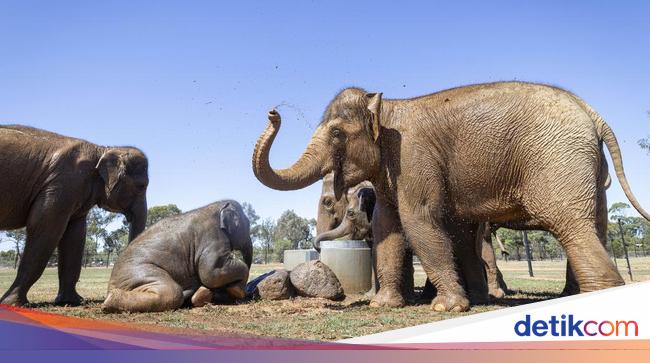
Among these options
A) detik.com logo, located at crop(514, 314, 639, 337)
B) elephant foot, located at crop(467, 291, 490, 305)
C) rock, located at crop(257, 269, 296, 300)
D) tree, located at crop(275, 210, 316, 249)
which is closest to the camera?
detik.com logo, located at crop(514, 314, 639, 337)

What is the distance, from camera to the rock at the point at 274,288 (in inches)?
371

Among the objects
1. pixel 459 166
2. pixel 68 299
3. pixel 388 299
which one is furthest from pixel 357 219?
pixel 68 299

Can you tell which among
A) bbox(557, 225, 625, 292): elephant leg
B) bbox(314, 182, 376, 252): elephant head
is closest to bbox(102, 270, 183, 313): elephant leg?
bbox(314, 182, 376, 252): elephant head

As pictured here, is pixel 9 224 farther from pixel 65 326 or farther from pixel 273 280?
pixel 65 326

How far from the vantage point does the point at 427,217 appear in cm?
728

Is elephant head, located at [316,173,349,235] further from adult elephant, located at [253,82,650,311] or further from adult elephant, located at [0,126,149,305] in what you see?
adult elephant, located at [253,82,650,311]

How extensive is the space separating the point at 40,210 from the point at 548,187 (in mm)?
7188

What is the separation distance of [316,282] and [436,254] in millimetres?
2927

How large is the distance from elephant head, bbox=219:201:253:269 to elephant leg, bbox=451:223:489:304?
315 centimetres

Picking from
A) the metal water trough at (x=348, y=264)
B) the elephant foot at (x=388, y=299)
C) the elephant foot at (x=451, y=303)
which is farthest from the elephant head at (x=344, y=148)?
the metal water trough at (x=348, y=264)

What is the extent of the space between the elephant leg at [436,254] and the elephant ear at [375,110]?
3.54ft

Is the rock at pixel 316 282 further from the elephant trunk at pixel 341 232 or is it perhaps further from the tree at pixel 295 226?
the tree at pixel 295 226

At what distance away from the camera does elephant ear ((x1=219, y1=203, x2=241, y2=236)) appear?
8969 mm

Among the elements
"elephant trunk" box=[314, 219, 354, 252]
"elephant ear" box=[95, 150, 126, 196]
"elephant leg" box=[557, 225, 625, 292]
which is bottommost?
"elephant leg" box=[557, 225, 625, 292]
